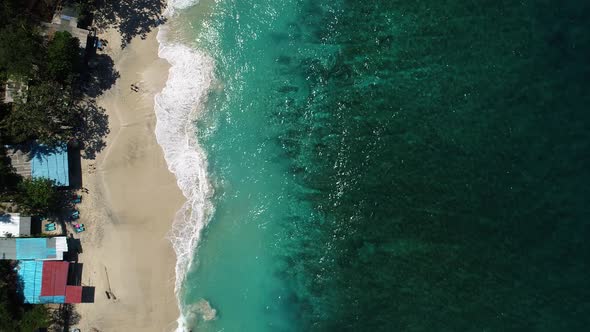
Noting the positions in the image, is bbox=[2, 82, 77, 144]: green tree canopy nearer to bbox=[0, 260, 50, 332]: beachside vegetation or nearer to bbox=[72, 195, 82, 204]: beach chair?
bbox=[72, 195, 82, 204]: beach chair

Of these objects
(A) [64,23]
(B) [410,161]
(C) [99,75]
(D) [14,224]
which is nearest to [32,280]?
(D) [14,224]

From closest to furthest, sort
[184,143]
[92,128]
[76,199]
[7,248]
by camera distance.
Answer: [7,248]
[76,199]
[92,128]
[184,143]

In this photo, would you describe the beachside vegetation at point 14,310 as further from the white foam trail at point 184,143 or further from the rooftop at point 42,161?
the white foam trail at point 184,143

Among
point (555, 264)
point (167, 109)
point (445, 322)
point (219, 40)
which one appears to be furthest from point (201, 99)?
point (555, 264)

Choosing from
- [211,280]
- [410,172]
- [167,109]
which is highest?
[167,109]

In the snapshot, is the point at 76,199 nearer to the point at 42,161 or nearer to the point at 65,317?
the point at 42,161

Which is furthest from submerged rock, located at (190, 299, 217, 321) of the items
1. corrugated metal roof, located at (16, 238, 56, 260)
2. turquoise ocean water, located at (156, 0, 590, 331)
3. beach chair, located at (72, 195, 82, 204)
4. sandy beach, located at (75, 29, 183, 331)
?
beach chair, located at (72, 195, 82, 204)

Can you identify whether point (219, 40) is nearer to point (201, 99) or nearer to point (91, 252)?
point (201, 99)
